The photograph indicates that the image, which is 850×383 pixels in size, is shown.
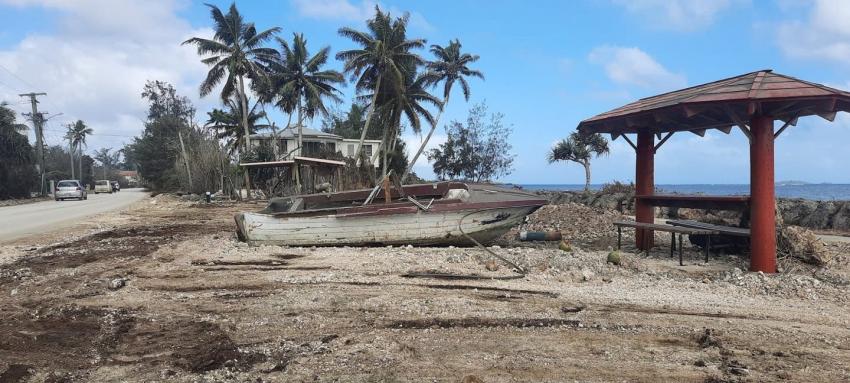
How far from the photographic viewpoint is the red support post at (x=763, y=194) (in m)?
7.62

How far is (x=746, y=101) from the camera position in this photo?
23.2 feet

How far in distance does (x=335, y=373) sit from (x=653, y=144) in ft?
27.9

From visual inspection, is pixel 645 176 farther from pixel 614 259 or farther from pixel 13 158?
pixel 13 158

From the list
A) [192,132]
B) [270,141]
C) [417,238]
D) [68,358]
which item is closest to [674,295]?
[417,238]

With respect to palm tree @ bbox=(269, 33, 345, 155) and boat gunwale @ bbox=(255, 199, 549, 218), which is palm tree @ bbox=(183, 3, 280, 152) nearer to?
palm tree @ bbox=(269, 33, 345, 155)

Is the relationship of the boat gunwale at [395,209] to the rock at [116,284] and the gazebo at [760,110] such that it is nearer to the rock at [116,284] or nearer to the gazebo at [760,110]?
the gazebo at [760,110]

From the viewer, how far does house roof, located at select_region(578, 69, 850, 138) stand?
7043 millimetres

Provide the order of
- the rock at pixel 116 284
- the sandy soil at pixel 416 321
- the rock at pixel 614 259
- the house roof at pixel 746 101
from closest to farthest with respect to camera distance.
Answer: the sandy soil at pixel 416 321 → the rock at pixel 116 284 → the house roof at pixel 746 101 → the rock at pixel 614 259

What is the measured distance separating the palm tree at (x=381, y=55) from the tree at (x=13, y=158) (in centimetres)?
2231

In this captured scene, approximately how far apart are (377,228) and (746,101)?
6.21m

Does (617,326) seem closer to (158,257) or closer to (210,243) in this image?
(158,257)

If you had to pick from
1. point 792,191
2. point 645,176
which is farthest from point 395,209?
point 792,191

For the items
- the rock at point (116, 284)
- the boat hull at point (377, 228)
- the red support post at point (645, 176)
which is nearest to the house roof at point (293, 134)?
the boat hull at point (377, 228)

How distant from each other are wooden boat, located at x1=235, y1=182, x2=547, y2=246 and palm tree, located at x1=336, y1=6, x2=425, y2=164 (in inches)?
1050
